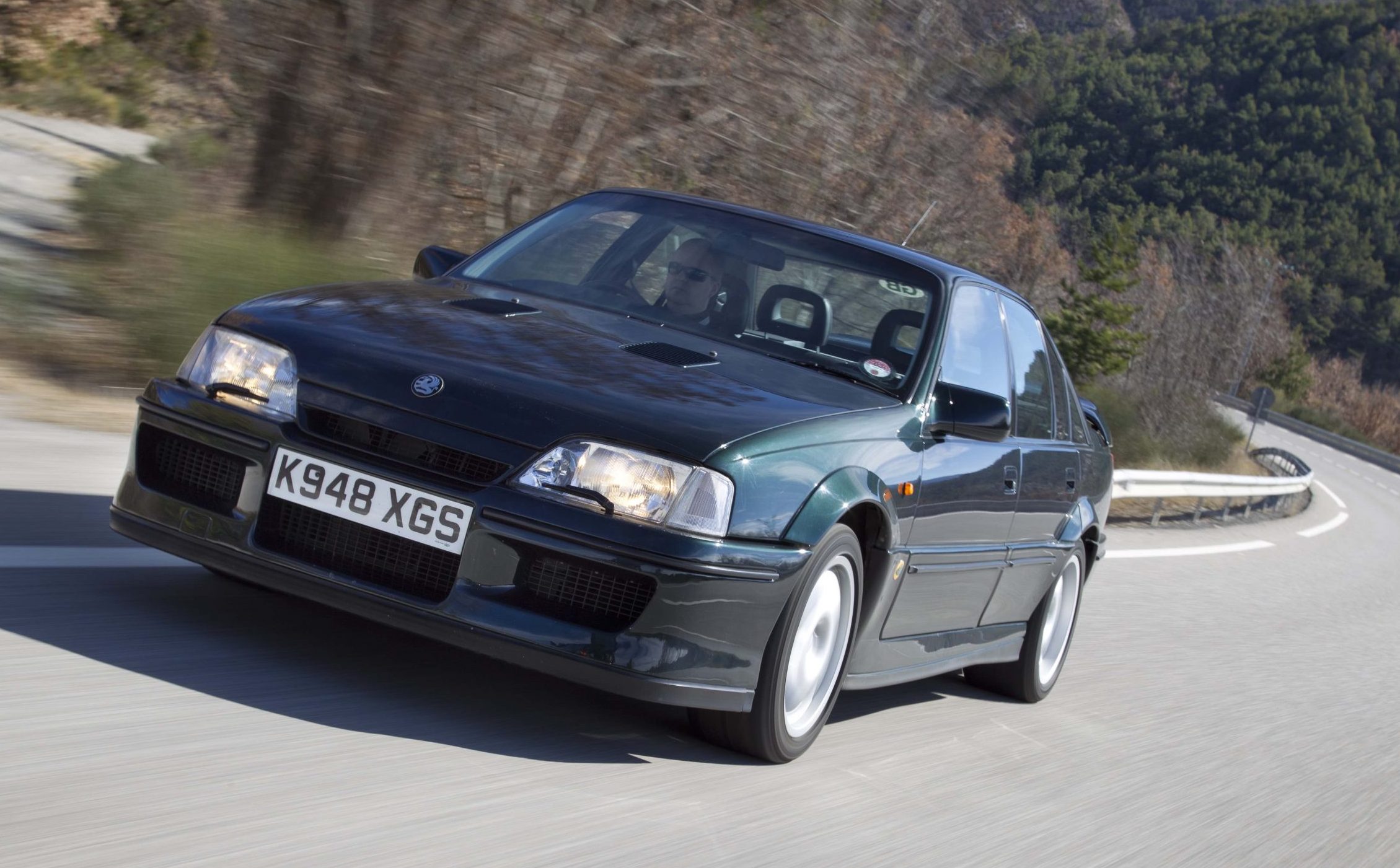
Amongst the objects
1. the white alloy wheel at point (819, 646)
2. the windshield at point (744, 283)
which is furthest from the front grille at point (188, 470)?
the white alloy wheel at point (819, 646)

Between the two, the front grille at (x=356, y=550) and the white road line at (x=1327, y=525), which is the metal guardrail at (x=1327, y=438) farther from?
the front grille at (x=356, y=550)

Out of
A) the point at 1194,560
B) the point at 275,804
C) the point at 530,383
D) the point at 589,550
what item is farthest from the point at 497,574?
the point at 1194,560

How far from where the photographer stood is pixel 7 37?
24141 mm

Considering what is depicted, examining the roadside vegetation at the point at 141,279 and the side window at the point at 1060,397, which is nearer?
the side window at the point at 1060,397

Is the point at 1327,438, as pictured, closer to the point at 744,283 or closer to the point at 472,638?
the point at 744,283

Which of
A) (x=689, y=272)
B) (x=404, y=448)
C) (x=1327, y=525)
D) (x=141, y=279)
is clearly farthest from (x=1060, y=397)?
(x=1327, y=525)

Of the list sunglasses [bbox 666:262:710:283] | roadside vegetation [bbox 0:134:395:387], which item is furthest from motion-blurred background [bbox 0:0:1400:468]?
Answer: sunglasses [bbox 666:262:710:283]

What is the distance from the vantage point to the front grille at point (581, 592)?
12.6 ft

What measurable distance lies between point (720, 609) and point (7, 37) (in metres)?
23.4

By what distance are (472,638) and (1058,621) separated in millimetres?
3650

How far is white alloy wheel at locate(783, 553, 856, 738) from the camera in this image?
432 cm

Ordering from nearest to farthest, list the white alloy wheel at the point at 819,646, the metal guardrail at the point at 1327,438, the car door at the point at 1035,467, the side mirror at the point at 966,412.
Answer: the white alloy wheel at the point at 819,646, the side mirror at the point at 966,412, the car door at the point at 1035,467, the metal guardrail at the point at 1327,438

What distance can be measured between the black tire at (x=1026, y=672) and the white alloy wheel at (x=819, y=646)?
74.1 inches

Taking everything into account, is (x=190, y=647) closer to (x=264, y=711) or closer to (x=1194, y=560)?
(x=264, y=711)
